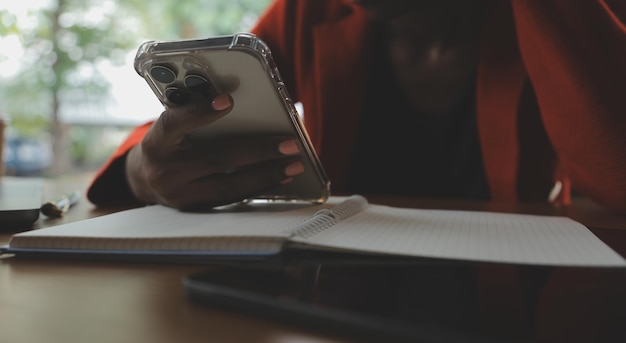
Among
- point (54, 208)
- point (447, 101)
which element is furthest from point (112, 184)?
point (447, 101)

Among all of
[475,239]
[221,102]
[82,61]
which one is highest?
[82,61]

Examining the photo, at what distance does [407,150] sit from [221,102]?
1.79 ft

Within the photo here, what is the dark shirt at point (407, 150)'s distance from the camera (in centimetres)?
83

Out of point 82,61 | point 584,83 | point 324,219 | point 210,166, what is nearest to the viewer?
point 324,219

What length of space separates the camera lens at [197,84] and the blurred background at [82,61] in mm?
2522

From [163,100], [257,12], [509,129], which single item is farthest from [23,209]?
[257,12]

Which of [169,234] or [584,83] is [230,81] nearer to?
[169,234]

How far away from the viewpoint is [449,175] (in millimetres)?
841

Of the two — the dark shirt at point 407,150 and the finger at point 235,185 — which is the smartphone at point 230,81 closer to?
the finger at point 235,185

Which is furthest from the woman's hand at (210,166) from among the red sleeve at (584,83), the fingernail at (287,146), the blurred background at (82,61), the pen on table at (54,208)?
the blurred background at (82,61)

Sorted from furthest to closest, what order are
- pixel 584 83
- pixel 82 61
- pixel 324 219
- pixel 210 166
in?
pixel 82 61
pixel 584 83
pixel 210 166
pixel 324 219

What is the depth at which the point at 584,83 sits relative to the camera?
1.77ft

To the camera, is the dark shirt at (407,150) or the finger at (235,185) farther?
the dark shirt at (407,150)

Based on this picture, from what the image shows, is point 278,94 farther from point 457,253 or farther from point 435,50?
point 435,50
